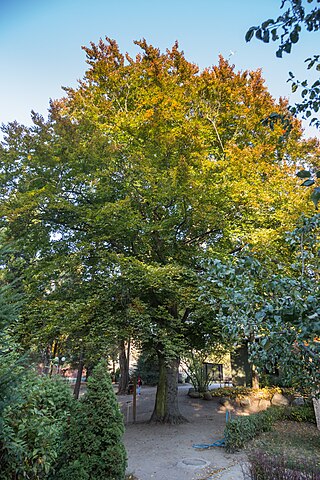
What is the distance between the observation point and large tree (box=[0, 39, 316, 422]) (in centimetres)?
902

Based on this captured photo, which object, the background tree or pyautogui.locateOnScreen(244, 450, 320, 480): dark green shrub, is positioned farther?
pyautogui.locateOnScreen(244, 450, 320, 480): dark green shrub

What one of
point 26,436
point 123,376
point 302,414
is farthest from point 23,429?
point 123,376

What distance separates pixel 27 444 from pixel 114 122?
986cm

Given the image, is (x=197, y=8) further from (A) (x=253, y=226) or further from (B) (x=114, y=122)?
(B) (x=114, y=122)

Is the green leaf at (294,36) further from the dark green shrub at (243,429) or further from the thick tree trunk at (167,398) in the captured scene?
the thick tree trunk at (167,398)

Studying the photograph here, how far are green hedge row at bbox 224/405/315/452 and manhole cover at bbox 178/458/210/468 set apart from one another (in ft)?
3.50

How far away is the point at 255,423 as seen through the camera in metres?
9.05

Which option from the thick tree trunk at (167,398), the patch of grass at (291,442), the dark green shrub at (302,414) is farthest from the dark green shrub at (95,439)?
the dark green shrub at (302,414)

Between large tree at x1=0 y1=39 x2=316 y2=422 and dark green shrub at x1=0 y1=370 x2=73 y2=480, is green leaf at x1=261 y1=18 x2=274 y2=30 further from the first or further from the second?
large tree at x1=0 y1=39 x2=316 y2=422

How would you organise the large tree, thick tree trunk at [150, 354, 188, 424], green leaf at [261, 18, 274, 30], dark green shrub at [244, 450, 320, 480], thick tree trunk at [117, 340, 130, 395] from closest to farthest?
green leaf at [261, 18, 274, 30]
dark green shrub at [244, 450, 320, 480]
the large tree
thick tree trunk at [150, 354, 188, 424]
thick tree trunk at [117, 340, 130, 395]

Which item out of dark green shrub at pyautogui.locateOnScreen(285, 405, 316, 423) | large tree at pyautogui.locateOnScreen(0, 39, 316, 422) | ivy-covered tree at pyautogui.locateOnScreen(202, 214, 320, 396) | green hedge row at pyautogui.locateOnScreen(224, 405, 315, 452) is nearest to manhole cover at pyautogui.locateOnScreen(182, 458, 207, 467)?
green hedge row at pyautogui.locateOnScreen(224, 405, 315, 452)

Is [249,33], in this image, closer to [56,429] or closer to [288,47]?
[288,47]

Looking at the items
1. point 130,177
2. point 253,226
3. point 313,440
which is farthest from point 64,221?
point 313,440

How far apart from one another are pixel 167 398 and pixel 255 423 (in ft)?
11.4
